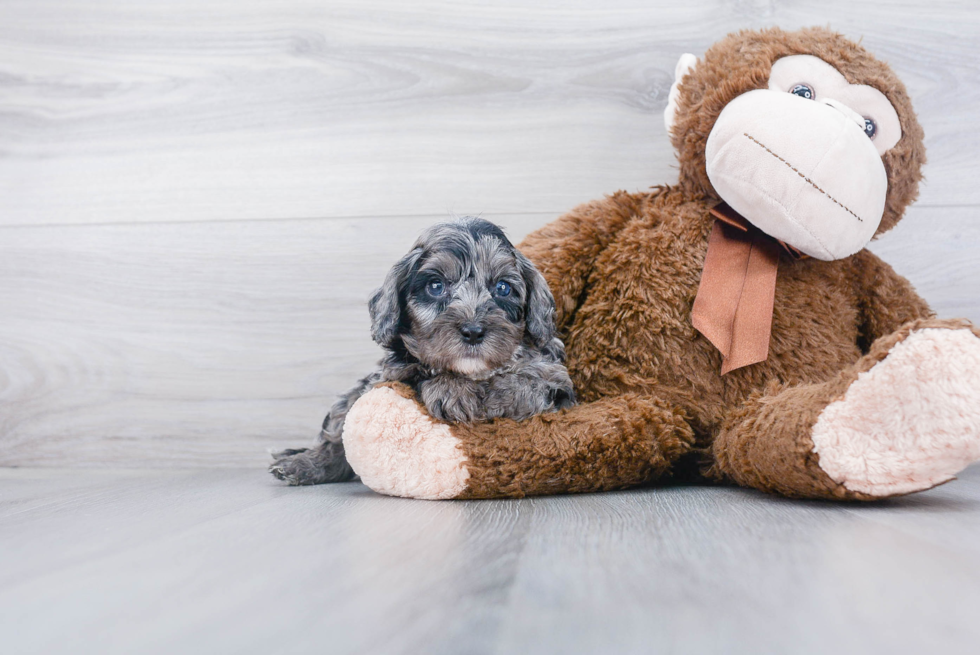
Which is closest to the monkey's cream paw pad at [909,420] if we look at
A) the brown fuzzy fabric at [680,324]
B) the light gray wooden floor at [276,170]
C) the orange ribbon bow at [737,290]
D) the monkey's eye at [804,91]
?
the brown fuzzy fabric at [680,324]

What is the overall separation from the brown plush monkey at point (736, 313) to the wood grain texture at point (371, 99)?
338 mm

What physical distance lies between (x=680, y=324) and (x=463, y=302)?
0.38 metres

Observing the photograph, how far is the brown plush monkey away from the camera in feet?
2.95

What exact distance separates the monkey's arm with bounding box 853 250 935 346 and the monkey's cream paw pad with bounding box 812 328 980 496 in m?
0.48

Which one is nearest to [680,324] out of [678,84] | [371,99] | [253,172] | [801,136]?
[801,136]

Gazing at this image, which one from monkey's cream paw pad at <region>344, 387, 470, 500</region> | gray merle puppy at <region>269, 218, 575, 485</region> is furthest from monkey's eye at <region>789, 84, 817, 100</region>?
monkey's cream paw pad at <region>344, 387, 470, 500</region>

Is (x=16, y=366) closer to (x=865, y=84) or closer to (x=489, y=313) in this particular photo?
(x=489, y=313)

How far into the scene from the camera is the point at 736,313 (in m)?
1.11

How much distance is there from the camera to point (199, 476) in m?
1.45

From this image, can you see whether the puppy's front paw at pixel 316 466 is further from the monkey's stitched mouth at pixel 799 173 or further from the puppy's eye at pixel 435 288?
the monkey's stitched mouth at pixel 799 173

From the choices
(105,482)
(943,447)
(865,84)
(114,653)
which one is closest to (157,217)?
(105,482)

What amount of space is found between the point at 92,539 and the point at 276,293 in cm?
86

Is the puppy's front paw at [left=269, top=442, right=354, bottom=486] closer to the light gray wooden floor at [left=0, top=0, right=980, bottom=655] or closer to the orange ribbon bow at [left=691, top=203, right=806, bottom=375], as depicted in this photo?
the light gray wooden floor at [left=0, top=0, right=980, bottom=655]

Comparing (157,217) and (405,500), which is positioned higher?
(157,217)
